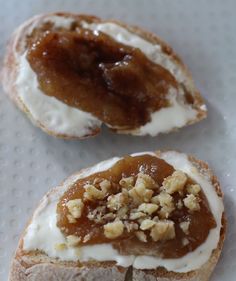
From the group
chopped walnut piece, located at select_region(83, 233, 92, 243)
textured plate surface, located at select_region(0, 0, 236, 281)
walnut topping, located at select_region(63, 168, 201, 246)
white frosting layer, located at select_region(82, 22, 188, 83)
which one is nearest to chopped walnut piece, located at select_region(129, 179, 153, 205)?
walnut topping, located at select_region(63, 168, 201, 246)

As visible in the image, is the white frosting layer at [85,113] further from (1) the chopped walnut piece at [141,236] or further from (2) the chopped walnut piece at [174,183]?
(1) the chopped walnut piece at [141,236]

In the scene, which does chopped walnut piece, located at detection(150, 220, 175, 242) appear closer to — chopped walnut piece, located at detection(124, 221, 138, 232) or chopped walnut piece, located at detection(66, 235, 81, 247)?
chopped walnut piece, located at detection(124, 221, 138, 232)

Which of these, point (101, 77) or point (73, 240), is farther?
point (101, 77)

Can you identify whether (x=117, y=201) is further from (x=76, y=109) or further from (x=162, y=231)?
(x=76, y=109)

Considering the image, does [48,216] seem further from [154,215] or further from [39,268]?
[154,215]

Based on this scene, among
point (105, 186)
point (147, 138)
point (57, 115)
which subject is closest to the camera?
point (105, 186)

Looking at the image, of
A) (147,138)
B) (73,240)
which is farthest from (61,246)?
(147,138)

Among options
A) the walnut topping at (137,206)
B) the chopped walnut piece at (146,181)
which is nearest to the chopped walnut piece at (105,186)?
the walnut topping at (137,206)
